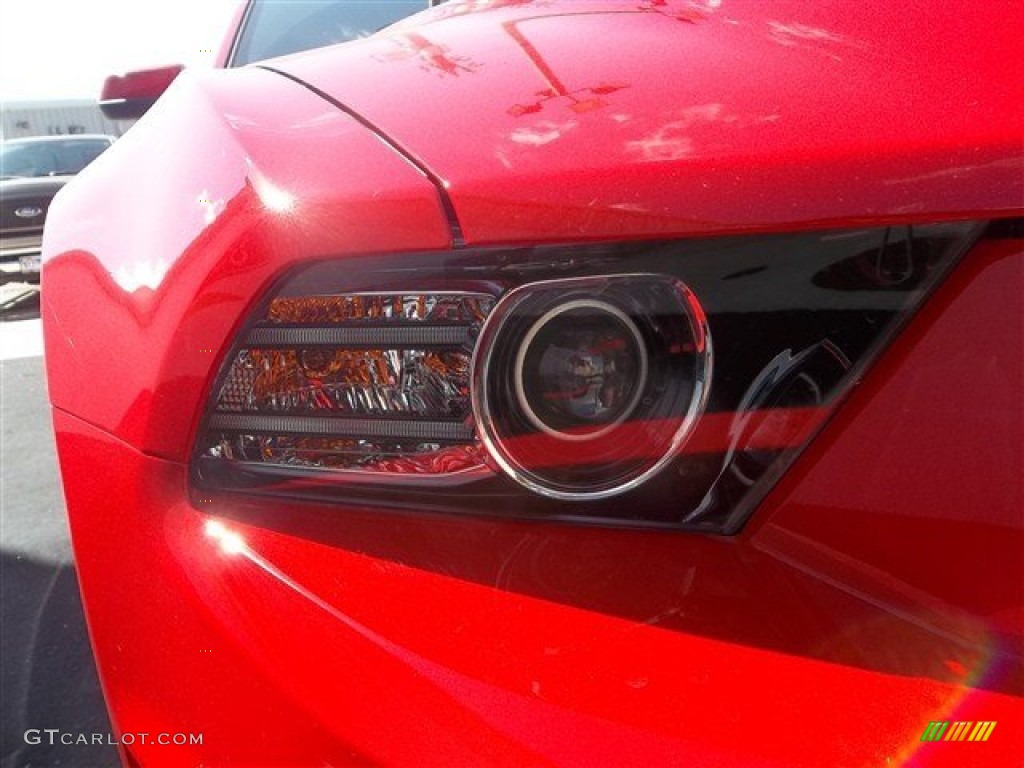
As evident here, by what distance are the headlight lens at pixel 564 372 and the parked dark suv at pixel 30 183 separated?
786 cm

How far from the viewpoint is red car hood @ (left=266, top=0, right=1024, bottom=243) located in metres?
0.76

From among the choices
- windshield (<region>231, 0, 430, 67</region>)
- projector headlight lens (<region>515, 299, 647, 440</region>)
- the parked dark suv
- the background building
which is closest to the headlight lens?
projector headlight lens (<region>515, 299, 647, 440</region>)

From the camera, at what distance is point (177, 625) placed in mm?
832

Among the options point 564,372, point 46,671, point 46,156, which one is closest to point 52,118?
point 46,156

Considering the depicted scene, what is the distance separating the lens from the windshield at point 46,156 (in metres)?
11.4

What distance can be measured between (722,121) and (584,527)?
1.40 ft

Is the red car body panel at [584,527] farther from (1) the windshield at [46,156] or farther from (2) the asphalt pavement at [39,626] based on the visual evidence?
(1) the windshield at [46,156]

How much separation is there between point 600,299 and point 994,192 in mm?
358

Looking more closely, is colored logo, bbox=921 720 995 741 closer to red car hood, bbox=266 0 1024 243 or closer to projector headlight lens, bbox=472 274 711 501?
projector headlight lens, bbox=472 274 711 501

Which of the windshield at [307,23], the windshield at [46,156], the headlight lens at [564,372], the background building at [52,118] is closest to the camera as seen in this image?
the headlight lens at [564,372]

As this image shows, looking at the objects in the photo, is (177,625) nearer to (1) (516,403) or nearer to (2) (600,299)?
(1) (516,403)

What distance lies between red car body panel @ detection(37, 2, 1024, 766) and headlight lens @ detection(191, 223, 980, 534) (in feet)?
0.10

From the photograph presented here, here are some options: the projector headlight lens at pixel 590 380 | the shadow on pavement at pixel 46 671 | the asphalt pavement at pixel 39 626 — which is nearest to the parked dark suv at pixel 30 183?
the asphalt pavement at pixel 39 626

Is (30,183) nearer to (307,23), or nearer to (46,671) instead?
(307,23)
